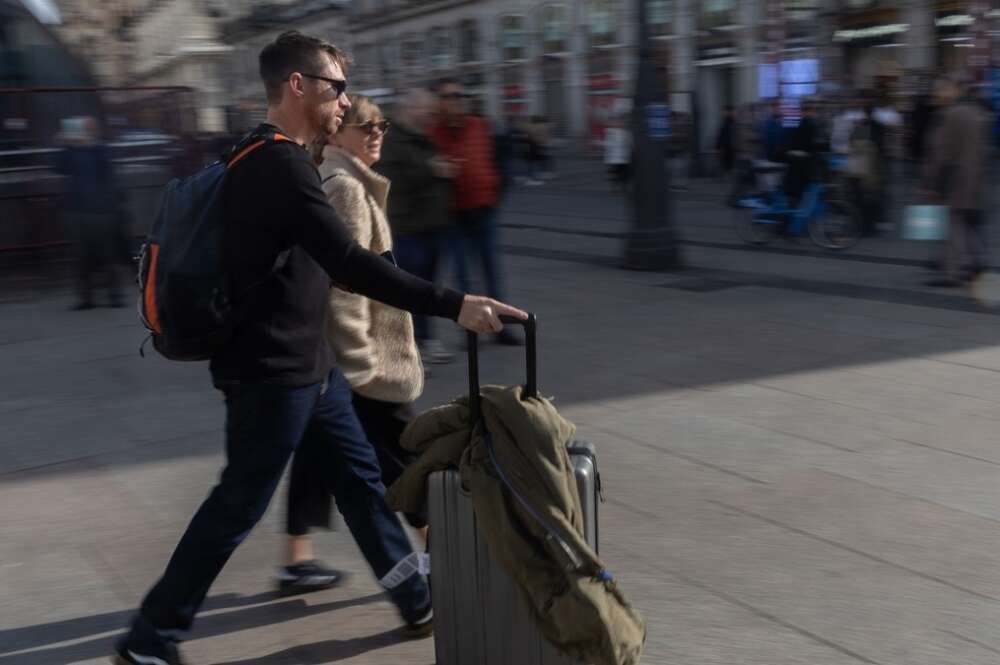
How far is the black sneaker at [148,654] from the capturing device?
3.22 metres

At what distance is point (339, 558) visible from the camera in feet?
14.2

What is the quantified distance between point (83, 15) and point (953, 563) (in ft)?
62.4

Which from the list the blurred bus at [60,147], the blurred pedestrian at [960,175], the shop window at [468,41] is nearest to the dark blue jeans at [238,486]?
the blurred pedestrian at [960,175]

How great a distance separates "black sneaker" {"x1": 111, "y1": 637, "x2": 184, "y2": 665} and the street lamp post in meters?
8.40

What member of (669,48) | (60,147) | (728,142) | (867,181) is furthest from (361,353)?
(669,48)

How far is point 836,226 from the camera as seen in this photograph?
1239 cm

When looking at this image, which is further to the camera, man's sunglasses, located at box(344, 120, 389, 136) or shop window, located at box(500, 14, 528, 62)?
shop window, located at box(500, 14, 528, 62)

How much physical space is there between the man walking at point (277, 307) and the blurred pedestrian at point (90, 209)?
25.3ft

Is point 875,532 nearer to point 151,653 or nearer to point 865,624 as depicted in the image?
point 865,624

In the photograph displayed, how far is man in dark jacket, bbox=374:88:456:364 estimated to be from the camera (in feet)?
24.2

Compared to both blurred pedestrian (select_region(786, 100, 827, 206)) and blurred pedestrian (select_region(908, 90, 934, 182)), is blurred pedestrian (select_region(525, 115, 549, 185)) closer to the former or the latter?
blurred pedestrian (select_region(908, 90, 934, 182))

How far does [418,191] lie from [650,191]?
4376 millimetres

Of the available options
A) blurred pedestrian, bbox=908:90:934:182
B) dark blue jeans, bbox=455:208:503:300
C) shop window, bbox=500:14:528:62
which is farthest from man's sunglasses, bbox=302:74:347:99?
shop window, bbox=500:14:528:62

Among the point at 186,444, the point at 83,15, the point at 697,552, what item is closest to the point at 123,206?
the point at 186,444
